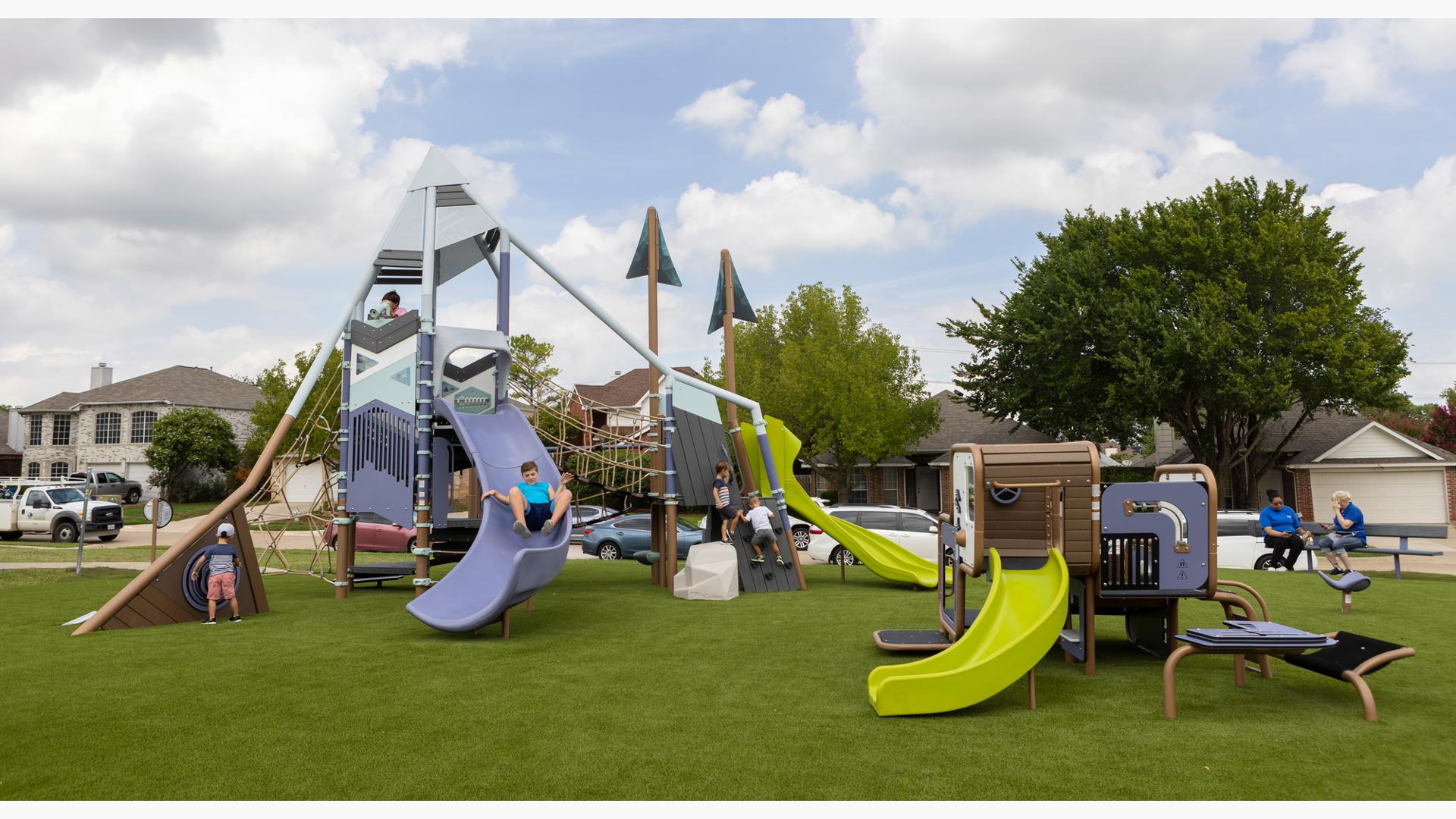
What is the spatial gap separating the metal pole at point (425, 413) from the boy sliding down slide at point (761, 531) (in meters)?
4.58

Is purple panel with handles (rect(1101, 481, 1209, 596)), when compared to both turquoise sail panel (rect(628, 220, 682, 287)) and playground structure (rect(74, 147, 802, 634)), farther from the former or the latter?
turquoise sail panel (rect(628, 220, 682, 287))

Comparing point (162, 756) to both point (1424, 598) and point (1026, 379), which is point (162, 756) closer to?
point (1424, 598)

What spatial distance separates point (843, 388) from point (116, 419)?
38.7 m

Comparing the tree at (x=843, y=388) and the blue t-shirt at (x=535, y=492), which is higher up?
the tree at (x=843, y=388)

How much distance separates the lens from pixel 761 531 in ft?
42.9

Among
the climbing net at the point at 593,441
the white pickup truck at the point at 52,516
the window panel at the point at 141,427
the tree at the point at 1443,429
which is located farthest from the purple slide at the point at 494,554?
the tree at the point at 1443,429

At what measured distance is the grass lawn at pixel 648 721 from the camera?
4715mm

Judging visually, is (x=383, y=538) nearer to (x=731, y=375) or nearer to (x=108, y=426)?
(x=731, y=375)

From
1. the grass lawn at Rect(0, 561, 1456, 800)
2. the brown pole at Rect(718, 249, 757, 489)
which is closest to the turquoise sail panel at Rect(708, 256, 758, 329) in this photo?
the brown pole at Rect(718, 249, 757, 489)

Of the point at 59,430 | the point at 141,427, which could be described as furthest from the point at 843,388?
the point at 59,430

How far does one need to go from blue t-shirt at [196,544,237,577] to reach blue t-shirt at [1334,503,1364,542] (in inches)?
615

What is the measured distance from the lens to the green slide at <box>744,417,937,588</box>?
1359 cm

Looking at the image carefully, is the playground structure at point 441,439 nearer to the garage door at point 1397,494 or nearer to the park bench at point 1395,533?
the park bench at point 1395,533

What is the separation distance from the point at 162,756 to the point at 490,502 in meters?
5.22
